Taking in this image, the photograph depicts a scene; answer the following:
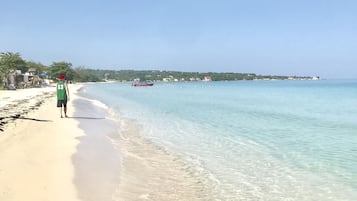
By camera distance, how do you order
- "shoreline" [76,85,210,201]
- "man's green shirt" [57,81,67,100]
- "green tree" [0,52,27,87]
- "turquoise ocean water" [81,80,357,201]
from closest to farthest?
"shoreline" [76,85,210,201] → "turquoise ocean water" [81,80,357,201] → "man's green shirt" [57,81,67,100] → "green tree" [0,52,27,87]

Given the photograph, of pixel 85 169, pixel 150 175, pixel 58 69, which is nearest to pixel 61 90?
pixel 85 169

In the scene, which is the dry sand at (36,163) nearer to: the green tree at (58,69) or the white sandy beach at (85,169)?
the white sandy beach at (85,169)

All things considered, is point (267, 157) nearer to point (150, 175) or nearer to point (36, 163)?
A: point (150, 175)

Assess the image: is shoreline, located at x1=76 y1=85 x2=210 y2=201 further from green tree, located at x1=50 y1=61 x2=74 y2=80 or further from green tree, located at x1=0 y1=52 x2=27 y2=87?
green tree, located at x1=50 y1=61 x2=74 y2=80

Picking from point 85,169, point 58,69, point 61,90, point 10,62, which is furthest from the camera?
point 58,69

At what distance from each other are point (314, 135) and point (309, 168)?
246 inches

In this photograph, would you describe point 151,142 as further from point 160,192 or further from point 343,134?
point 343,134

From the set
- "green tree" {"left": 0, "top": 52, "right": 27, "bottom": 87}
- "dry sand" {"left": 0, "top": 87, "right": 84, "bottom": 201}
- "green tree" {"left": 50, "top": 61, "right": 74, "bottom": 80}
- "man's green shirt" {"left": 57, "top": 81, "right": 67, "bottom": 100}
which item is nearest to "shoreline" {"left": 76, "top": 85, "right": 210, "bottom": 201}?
"dry sand" {"left": 0, "top": 87, "right": 84, "bottom": 201}

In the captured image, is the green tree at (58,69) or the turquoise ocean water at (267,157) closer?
the turquoise ocean water at (267,157)

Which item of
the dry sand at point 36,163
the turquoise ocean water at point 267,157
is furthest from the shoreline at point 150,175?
the dry sand at point 36,163

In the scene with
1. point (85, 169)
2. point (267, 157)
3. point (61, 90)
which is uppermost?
point (61, 90)

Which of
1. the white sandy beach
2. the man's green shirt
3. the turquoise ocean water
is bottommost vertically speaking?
the turquoise ocean water

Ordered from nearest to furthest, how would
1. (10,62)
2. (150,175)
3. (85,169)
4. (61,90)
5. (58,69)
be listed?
1. (85,169)
2. (150,175)
3. (61,90)
4. (10,62)
5. (58,69)

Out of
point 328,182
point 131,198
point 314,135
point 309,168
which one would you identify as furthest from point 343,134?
point 131,198
